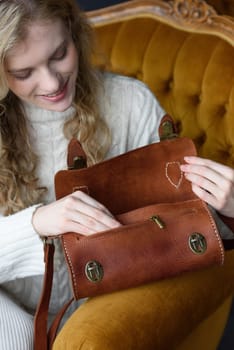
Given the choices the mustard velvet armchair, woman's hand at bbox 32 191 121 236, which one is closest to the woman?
woman's hand at bbox 32 191 121 236

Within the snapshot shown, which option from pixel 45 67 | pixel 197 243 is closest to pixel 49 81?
pixel 45 67

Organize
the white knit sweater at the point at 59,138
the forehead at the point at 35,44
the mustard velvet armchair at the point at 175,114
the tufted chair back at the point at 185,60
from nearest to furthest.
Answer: the mustard velvet armchair at the point at 175,114, the forehead at the point at 35,44, the white knit sweater at the point at 59,138, the tufted chair back at the point at 185,60

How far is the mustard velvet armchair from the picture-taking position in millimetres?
1116

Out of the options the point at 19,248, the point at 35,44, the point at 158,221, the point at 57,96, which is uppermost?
the point at 35,44

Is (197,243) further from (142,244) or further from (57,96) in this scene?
(57,96)

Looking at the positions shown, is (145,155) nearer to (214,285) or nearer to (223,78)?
(214,285)

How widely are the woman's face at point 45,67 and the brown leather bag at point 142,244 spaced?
0.18 metres

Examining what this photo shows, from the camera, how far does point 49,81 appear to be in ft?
4.16

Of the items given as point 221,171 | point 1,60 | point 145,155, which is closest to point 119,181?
point 145,155

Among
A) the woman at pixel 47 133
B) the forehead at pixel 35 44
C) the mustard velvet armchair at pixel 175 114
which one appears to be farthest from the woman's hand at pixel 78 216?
the forehead at pixel 35 44

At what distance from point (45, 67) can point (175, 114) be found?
59 cm

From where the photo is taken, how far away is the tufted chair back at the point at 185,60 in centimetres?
165

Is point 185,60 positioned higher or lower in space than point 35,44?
lower

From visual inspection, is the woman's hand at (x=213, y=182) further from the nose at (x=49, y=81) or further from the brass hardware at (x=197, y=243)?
the nose at (x=49, y=81)
